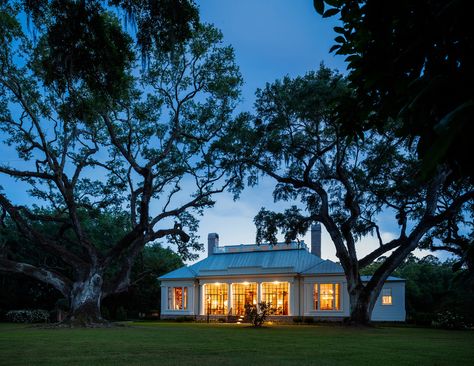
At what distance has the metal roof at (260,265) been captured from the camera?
31.1 metres

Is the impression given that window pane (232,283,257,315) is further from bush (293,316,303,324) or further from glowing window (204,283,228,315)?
bush (293,316,303,324)

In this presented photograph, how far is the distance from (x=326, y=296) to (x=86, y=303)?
50.1 feet

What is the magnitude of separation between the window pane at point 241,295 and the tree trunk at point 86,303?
13.3 metres

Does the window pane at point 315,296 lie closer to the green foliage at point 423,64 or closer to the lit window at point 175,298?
the lit window at point 175,298

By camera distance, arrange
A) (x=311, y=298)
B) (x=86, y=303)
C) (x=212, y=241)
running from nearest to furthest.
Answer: (x=86, y=303) → (x=311, y=298) → (x=212, y=241)

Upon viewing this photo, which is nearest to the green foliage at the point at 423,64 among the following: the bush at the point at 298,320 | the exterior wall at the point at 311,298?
the bush at the point at 298,320

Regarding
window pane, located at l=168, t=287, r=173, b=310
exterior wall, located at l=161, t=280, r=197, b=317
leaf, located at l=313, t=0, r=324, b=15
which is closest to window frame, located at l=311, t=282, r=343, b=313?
exterior wall, located at l=161, t=280, r=197, b=317

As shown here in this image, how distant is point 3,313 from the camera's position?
32219 mm

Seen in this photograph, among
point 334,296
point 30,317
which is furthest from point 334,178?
point 30,317

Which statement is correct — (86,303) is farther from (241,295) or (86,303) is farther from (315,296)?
(315,296)

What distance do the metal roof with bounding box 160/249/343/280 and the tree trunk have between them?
12.2 metres

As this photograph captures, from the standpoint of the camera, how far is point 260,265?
3303 cm

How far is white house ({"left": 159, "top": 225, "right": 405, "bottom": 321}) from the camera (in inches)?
1192

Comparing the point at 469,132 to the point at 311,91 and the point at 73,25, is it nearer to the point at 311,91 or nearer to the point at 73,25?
the point at 73,25
